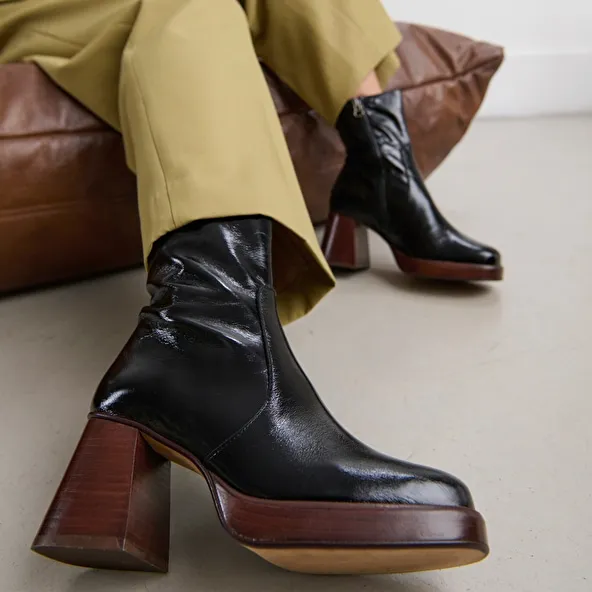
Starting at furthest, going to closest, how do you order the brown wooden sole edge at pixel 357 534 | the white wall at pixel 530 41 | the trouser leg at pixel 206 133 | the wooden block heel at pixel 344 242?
the white wall at pixel 530 41 → the wooden block heel at pixel 344 242 → the trouser leg at pixel 206 133 → the brown wooden sole edge at pixel 357 534

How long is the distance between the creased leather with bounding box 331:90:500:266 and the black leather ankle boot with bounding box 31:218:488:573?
1.30 ft

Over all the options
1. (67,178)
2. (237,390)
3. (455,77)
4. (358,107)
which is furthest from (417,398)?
(455,77)

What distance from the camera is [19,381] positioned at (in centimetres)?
74

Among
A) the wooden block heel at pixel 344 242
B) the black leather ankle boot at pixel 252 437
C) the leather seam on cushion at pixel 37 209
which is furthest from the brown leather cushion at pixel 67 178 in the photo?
the black leather ankle boot at pixel 252 437

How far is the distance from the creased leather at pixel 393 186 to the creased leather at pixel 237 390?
0.40 meters

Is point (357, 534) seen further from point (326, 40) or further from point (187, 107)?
point (326, 40)

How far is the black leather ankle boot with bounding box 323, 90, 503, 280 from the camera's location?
2.94 ft

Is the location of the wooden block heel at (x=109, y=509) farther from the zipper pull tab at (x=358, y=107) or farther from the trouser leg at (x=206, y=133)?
the zipper pull tab at (x=358, y=107)

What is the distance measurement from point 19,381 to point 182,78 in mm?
390

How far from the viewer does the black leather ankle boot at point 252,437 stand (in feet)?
1.38

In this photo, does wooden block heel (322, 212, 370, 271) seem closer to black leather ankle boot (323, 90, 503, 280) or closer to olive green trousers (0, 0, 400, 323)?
black leather ankle boot (323, 90, 503, 280)

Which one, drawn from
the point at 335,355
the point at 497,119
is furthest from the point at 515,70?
the point at 335,355

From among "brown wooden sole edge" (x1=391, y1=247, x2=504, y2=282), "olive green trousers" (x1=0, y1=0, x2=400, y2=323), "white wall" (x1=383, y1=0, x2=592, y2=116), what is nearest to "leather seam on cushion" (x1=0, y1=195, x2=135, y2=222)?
"olive green trousers" (x1=0, y1=0, x2=400, y2=323)

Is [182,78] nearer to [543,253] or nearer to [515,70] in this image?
[543,253]
